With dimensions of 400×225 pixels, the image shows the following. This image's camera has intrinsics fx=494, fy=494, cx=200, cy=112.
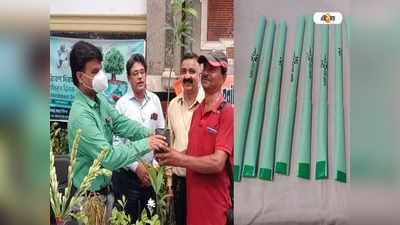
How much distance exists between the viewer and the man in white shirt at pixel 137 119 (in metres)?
2.85

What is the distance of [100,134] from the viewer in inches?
111

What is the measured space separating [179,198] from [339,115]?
1.16 m

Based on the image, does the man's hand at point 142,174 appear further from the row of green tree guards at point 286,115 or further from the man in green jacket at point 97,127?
the row of green tree guards at point 286,115

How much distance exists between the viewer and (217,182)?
2873mm

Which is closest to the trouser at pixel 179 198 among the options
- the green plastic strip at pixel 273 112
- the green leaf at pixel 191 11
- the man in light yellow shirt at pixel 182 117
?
the man in light yellow shirt at pixel 182 117

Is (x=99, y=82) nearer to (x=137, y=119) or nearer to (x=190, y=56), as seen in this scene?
(x=137, y=119)

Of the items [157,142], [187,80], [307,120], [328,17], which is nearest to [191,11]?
[187,80]

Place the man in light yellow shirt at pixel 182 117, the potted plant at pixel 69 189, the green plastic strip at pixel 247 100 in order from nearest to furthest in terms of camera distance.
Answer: the potted plant at pixel 69 189
the man in light yellow shirt at pixel 182 117
the green plastic strip at pixel 247 100

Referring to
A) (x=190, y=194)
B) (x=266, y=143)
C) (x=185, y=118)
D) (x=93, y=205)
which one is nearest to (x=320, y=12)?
(x=266, y=143)

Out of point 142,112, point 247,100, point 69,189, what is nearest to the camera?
point 69,189

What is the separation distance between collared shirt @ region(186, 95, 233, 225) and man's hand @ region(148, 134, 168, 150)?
0.47 feet

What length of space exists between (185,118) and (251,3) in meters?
0.88

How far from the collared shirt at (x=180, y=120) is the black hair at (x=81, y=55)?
51 centimetres

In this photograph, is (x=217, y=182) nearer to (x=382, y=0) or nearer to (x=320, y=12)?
(x=320, y=12)
